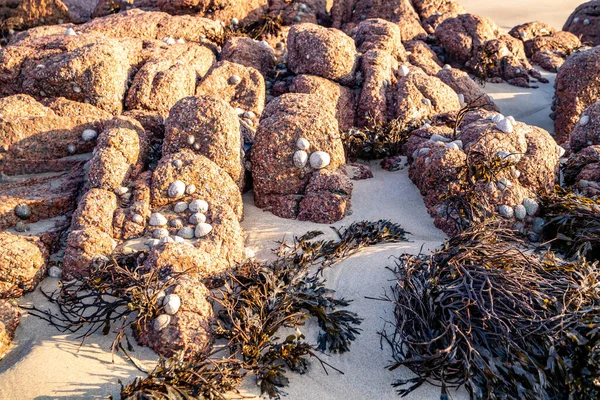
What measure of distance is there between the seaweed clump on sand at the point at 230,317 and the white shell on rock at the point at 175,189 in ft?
2.62

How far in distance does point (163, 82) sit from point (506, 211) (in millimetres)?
4600

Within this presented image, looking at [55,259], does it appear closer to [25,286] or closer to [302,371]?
[25,286]

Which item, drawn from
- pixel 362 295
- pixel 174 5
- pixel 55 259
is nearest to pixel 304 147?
pixel 362 295

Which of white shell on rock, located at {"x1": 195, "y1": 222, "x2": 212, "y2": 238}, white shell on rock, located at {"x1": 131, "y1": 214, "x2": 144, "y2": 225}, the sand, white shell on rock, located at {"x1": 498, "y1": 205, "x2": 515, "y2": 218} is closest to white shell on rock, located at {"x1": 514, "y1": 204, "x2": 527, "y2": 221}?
white shell on rock, located at {"x1": 498, "y1": 205, "x2": 515, "y2": 218}

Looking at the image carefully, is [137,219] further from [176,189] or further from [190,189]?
[190,189]

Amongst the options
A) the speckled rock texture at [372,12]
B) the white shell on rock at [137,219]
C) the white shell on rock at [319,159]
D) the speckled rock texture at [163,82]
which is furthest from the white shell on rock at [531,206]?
the speckled rock texture at [372,12]

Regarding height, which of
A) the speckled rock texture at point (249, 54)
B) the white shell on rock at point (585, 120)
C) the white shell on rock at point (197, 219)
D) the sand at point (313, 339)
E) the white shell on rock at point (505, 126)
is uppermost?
the speckled rock texture at point (249, 54)

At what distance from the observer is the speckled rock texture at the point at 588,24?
13.4 meters

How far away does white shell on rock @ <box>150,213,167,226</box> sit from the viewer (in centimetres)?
470

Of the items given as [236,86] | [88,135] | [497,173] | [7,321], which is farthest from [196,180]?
[497,173]

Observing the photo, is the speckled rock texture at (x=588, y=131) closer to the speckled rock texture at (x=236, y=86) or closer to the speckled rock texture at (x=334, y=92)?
the speckled rock texture at (x=334, y=92)

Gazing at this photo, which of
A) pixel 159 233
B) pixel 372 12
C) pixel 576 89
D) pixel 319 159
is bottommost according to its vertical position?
pixel 159 233

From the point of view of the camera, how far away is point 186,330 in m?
3.59

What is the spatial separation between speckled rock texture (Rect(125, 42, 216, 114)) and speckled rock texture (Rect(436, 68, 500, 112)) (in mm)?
4189
